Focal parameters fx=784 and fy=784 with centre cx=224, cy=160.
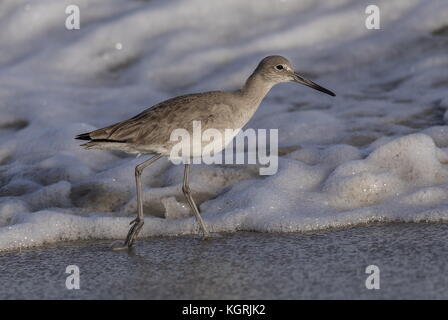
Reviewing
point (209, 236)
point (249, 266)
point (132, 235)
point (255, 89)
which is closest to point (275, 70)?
point (255, 89)

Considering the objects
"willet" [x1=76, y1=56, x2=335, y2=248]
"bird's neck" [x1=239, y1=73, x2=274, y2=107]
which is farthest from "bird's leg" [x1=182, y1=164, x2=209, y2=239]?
"bird's neck" [x1=239, y1=73, x2=274, y2=107]

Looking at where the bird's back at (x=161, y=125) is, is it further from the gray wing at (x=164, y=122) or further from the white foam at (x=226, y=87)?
the white foam at (x=226, y=87)

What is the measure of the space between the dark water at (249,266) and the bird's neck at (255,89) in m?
0.96

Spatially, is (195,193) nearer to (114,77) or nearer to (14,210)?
(14,210)

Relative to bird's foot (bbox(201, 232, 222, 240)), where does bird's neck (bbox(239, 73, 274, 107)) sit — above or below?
above

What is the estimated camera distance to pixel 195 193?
5371mm

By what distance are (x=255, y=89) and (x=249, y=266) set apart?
1.53m

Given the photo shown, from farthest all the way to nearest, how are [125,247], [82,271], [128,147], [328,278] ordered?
[128,147], [125,247], [82,271], [328,278]

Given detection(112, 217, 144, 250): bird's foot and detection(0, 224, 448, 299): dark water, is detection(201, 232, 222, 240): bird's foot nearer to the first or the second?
detection(0, 224, 448, 299): dark water

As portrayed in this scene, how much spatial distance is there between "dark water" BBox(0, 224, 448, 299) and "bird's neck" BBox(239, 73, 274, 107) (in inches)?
37.9

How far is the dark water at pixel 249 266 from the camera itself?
12.0 ft

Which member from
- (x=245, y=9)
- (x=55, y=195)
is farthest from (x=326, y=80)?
(x=55, y=195)

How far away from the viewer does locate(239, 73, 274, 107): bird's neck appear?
5.14m
